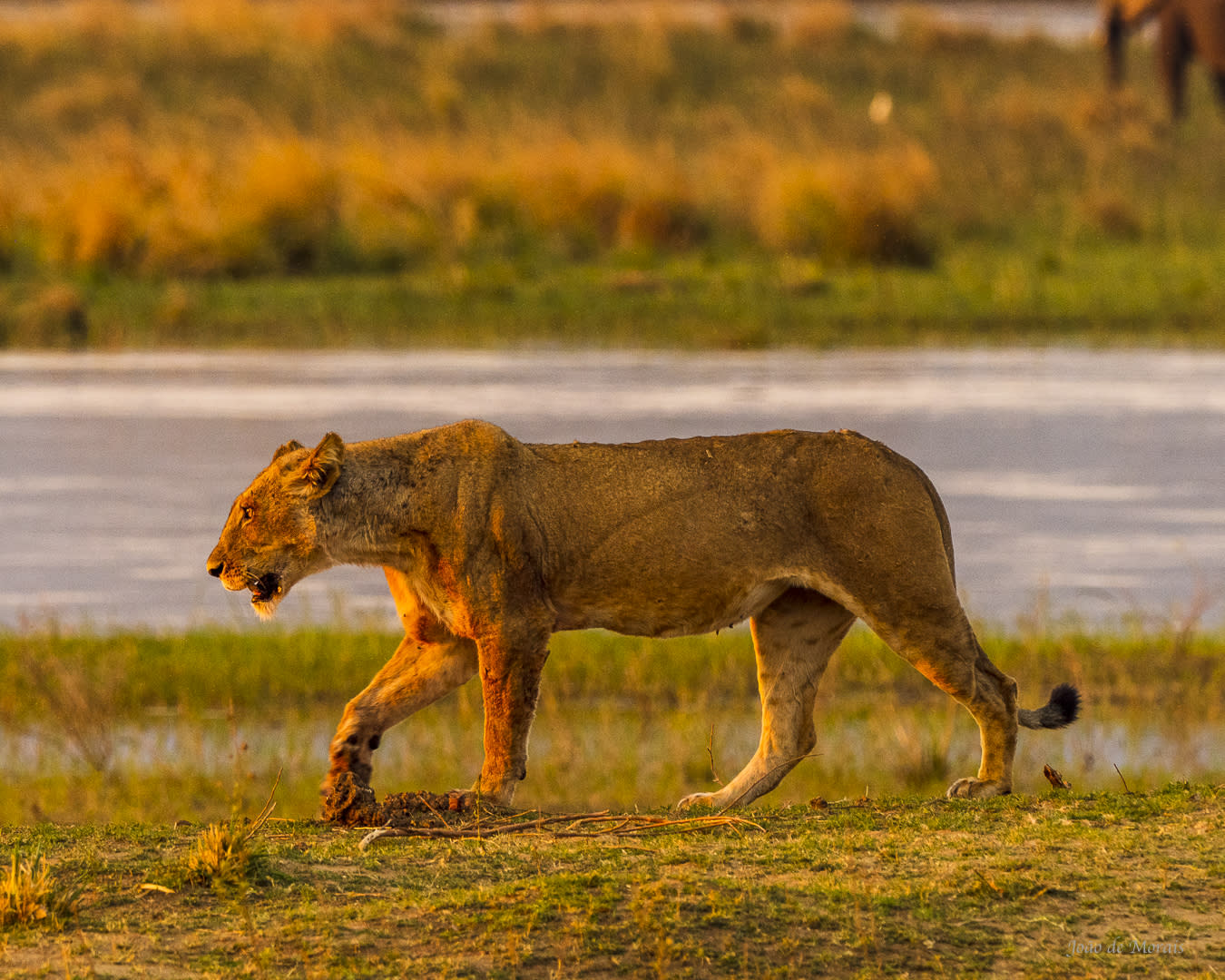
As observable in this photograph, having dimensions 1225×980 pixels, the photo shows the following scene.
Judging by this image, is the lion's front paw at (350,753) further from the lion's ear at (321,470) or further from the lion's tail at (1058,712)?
the lion's tail at (1058,712)

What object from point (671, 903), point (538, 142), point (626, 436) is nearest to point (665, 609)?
point (671, 903)

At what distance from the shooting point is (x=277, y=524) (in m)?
7.04

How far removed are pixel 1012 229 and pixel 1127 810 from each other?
23.0m

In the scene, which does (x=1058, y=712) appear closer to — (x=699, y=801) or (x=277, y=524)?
(x=699, y=801)

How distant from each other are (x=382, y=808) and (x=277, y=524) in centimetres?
97

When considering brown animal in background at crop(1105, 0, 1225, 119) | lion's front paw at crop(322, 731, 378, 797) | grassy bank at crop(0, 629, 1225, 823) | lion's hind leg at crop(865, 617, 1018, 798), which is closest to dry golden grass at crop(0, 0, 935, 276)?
brown animal in background at crop(1105, 0, 1225, 119)

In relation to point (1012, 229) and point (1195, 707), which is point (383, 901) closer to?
point (1195, 707)

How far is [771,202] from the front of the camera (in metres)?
27.9

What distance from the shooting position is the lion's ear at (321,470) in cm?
698

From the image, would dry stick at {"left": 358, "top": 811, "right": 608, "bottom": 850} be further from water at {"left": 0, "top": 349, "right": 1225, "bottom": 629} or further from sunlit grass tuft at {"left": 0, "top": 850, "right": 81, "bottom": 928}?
water at {"left": 0, "top": 349, "right": 1225, "bottom": 629}

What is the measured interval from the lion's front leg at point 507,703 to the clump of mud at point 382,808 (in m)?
0.11

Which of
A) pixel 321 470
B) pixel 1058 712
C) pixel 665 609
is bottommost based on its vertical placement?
pixel 1058 712

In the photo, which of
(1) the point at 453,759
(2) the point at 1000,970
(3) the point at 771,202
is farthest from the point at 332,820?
(3) the point at 771,202

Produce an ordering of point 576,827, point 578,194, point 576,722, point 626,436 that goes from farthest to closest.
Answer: point 578,194
point 626,436
point 576,722
point 576,827
